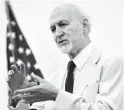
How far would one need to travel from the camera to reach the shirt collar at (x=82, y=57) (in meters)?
1.24

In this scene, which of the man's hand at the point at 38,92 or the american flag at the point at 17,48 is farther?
the american flag at the point at 17,48

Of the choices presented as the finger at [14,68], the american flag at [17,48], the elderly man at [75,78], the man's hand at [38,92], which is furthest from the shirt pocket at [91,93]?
the american flag at [17,48]

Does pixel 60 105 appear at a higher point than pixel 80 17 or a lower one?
lower

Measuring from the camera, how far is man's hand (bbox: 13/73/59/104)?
995 millimetres

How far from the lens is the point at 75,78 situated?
1.20 metres

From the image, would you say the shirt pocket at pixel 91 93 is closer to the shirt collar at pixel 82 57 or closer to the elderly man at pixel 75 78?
the elderly man at pixel 75 78

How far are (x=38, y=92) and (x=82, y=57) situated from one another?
1.01ft

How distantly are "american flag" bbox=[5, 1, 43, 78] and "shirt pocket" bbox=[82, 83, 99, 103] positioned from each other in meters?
2.42

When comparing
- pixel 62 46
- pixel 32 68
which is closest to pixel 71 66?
pixel 62 46

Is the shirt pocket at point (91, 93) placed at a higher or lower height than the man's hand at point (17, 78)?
lower

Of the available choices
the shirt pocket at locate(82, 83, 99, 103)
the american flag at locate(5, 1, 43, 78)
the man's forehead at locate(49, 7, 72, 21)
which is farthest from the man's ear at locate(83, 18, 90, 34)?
the american flag at locate(5, 1, 43, 78)

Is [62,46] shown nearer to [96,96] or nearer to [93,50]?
A: [93,50]

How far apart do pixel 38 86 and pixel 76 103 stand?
13cm

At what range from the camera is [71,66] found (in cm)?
125
